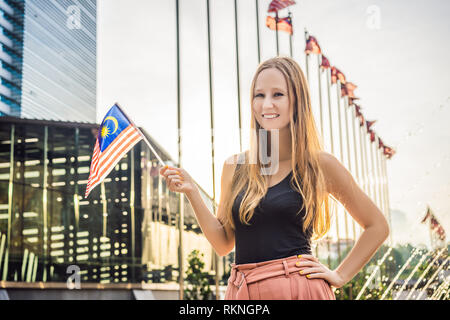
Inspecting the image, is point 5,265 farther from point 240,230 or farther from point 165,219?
point 240,230

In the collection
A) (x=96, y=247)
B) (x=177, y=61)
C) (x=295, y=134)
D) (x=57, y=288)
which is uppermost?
(x=177, y=61)

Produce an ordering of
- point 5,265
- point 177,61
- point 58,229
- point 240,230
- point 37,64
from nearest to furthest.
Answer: point 240,230, point 177,61, point 5,265, point 58,229, point 37,64

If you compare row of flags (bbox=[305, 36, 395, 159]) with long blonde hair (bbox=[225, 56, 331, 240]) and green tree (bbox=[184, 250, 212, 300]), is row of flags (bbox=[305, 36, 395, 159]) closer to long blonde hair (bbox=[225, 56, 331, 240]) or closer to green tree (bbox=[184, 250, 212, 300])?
green tree (bbox=[184, 250, 212, 300])

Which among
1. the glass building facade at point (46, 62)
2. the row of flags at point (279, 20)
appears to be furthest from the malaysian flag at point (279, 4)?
the glass building facade at point (46, 62)

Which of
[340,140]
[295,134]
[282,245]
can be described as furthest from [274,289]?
[340,140]

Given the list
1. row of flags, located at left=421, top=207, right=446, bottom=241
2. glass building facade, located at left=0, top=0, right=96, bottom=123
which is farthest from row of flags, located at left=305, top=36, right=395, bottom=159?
glass building facade, located at left=0, top=0, right=96, bottom=123

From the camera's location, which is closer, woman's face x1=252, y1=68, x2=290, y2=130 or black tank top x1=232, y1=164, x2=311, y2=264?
black tank top x1=232, y1=164, x2=311, y2=264

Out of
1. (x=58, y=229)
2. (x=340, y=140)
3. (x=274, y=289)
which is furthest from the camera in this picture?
(x=340, y=140)

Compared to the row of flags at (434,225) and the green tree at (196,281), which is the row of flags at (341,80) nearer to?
the row of flags at (434,225)

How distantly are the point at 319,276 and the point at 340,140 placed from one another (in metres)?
26.9

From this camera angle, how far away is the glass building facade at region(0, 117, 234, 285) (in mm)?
15195

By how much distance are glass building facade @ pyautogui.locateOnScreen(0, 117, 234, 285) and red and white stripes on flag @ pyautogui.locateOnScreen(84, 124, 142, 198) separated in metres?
11.8

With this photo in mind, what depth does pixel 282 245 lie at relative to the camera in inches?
79.2

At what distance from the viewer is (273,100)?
→ 221cm
